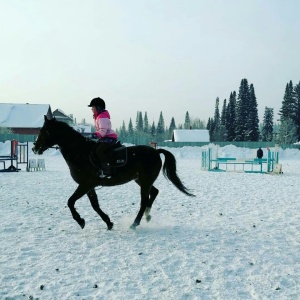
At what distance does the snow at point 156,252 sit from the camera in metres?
4.17

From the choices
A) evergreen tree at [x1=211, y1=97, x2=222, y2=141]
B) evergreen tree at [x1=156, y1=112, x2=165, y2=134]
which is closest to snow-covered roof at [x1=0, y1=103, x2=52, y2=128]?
evergreen tree at [x1=211, y1=97, x2=222, y2=141]

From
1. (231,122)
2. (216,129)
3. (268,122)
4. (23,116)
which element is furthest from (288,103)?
(23,116)

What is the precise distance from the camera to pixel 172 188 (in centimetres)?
1384

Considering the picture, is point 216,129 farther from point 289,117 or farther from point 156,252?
point 156,252

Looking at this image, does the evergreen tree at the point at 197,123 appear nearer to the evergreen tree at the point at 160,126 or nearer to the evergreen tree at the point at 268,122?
the evergreen tree at the point at 160,126

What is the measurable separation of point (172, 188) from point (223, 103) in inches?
3428

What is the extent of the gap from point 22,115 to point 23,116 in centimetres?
39

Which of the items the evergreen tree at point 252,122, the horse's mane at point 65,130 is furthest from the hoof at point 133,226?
the evergreen tree at point 252,122

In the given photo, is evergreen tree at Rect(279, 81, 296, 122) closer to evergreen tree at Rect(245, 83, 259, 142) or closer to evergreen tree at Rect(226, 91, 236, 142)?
evergreen tree at Rect(245, 83, 259, 142)

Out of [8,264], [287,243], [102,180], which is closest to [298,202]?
[287,243]

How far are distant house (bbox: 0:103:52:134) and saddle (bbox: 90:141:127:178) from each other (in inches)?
2046

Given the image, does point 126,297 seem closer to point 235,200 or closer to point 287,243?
point 287,243

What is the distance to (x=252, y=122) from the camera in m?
68.9

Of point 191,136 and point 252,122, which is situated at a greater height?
point 252,122
